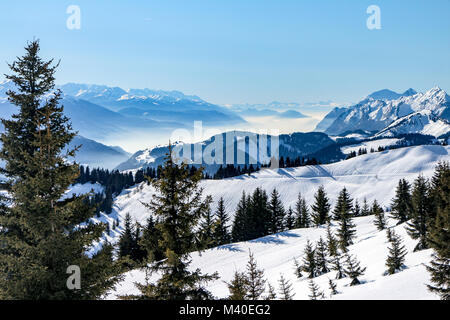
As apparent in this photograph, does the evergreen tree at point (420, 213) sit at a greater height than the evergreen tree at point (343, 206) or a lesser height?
greater

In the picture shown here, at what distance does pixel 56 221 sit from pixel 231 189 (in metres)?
132

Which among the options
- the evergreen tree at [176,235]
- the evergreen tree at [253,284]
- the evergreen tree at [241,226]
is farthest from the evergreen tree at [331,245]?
the evergreen tree at [241,226]

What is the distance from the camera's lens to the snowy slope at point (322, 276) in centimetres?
2191

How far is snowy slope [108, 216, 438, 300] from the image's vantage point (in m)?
21.9

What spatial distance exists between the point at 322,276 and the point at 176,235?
2868 centimetres

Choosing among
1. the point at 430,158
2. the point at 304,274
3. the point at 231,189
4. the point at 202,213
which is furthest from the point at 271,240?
the point at 430,158

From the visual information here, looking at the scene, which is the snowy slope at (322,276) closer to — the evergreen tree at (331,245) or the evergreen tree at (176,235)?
the evergreen tree at (176,235)

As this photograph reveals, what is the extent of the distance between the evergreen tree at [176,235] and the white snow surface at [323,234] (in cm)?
226

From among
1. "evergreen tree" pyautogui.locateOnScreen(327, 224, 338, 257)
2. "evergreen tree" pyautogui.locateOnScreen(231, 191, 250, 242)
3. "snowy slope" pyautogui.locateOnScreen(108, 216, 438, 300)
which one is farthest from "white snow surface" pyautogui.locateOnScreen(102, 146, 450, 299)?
"evergreen tree" pyautogui.locateOnScreen(231, 191, 250, 242)

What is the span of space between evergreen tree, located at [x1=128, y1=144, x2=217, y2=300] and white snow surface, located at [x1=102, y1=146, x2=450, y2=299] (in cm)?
226
